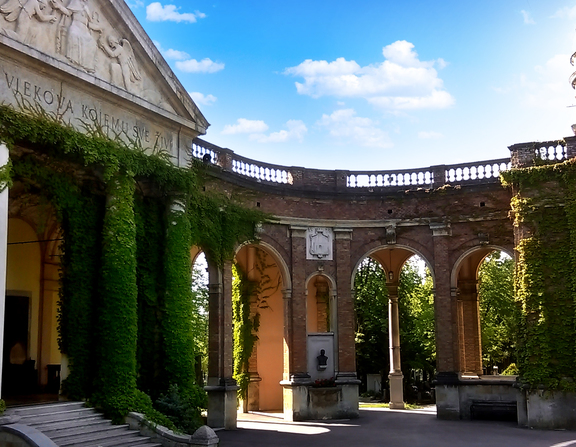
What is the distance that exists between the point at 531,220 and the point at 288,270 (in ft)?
27.2

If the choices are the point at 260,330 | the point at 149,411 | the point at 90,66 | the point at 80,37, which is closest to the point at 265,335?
the point at 260,330

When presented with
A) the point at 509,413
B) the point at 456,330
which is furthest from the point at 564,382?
the point at 456,330

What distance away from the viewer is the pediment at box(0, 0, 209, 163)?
536 inches

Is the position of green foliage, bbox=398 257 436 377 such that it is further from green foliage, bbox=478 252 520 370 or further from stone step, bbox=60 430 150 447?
stone step, bbox=60 430 150 447

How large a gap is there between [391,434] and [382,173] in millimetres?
10250

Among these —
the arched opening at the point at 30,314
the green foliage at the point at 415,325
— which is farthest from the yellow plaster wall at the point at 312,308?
the arched opening at the point at 30,314

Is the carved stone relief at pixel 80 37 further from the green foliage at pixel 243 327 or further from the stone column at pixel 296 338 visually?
the green foliage at pixel 243 327

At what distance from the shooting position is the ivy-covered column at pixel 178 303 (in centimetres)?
1698

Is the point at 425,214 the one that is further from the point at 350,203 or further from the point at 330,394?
the point at 330,394

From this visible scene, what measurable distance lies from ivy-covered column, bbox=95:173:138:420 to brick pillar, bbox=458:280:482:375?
14.7 metres

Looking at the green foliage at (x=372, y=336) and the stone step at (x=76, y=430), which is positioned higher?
the green foliage at (x=372, y=336)

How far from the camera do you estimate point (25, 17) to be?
13742 mm

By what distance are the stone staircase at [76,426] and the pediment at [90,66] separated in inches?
238

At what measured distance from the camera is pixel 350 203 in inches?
1009
